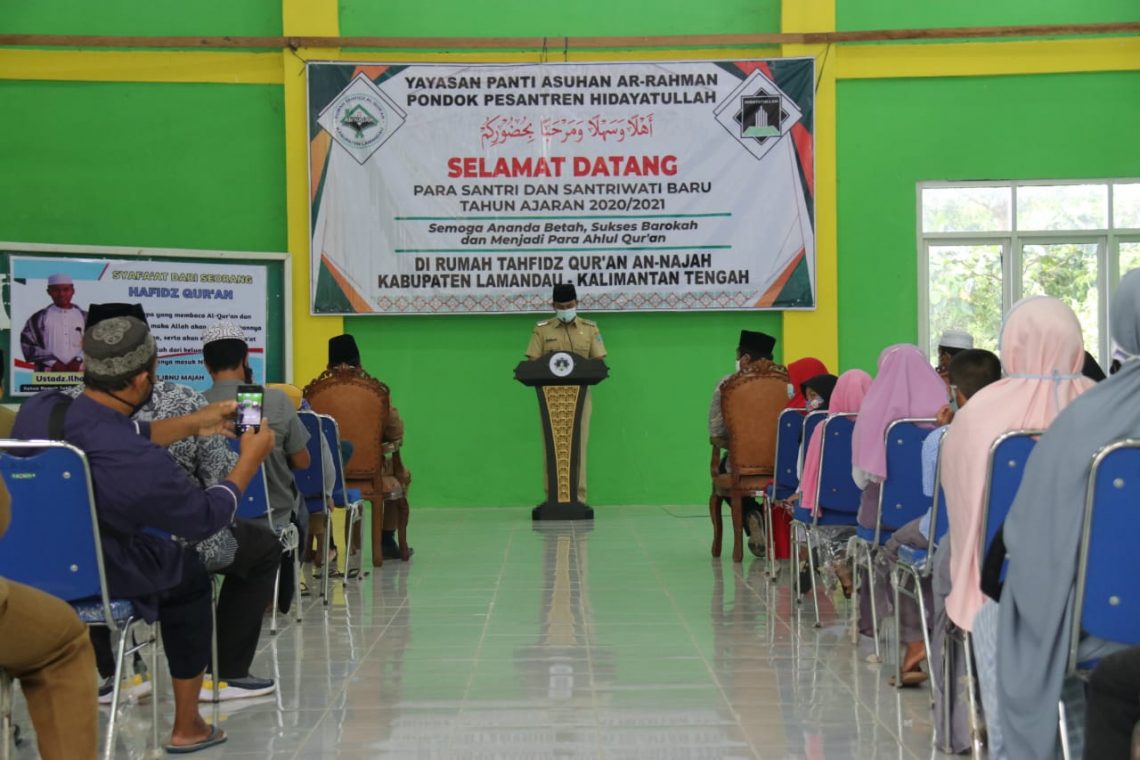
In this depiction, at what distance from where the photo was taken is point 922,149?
906cm

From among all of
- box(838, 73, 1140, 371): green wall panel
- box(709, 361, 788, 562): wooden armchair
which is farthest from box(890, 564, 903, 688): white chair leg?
box(838, 73, 1140, 371): green wall panel

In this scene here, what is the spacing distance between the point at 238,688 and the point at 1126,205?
770cm

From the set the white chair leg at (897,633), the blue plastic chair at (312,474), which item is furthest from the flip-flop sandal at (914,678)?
the blue plastic chair at (312,474)

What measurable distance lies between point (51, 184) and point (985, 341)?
22.3 feet

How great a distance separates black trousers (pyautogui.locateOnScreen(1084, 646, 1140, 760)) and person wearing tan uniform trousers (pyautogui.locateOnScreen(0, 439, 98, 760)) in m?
1.76

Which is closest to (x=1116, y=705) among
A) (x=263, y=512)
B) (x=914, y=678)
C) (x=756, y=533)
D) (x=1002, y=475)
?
(x=1002, y=475)

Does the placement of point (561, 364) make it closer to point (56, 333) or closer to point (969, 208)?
point (56, 333)

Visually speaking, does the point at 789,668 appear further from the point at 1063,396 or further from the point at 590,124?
the point at 590,124

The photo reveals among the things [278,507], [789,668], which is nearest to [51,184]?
[278,507]

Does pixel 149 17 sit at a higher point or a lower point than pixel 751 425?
higher

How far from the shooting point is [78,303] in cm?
729

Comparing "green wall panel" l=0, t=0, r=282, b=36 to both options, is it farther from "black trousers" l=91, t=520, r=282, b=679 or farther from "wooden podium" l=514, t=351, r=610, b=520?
"black trousers" l=91, t=520, r=282, b=679

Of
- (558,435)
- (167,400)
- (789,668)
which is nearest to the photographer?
(167,400)

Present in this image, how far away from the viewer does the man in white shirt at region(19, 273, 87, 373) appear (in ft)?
23.3
